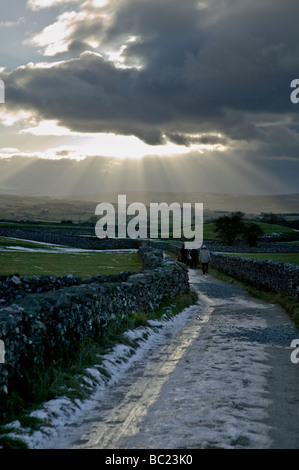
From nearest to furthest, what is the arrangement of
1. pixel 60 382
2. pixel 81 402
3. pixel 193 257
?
pixel 81 402
pixel 60 382
pixel 193 257

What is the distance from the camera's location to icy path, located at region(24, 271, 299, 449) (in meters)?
6.69

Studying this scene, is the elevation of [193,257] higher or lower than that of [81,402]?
lower

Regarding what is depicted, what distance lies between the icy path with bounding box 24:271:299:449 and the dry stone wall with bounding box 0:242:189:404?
1.33 m

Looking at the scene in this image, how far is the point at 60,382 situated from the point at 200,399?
2.55 m

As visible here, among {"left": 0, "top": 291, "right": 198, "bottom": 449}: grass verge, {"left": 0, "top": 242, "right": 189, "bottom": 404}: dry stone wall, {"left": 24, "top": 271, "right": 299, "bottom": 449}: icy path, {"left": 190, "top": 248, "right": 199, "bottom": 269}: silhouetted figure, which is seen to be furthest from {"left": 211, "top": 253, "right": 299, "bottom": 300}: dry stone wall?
{"left": 0, "top": 291, "right": 198, "bottom": 449}: grass verge

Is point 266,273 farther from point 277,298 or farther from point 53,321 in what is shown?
point 53,321

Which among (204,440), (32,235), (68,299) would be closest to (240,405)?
(204,440)

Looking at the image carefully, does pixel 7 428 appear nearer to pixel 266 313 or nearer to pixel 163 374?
pixel 163 374

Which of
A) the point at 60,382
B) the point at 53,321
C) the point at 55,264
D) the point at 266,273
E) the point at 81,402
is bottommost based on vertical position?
the point at 55,264

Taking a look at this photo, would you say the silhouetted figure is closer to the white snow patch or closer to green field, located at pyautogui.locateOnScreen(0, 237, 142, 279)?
green field, located at pyautogui.locateOnScreen(0, 237, 142, 279)

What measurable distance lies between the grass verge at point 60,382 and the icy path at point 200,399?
44 centimetres

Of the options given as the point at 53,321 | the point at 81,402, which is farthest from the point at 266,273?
the point at 81,402

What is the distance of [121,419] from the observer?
24.4 ft

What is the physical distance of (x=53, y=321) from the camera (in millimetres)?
9602
